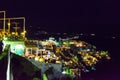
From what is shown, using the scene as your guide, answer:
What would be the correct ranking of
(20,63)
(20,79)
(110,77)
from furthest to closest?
(110,77) < (20,63) < (20,79)

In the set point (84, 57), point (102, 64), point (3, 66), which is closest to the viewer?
point (3, 66)

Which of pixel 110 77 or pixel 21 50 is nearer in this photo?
pixel 21 50

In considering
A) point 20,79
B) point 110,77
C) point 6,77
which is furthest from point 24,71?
point 110,77

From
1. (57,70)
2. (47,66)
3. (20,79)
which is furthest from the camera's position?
(57,70)

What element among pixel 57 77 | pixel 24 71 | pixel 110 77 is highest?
pixel 24 71

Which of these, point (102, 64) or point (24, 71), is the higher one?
point (24, 71)

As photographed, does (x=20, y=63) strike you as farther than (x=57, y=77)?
No

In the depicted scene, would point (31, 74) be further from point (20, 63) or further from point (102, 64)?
point (102, 64)

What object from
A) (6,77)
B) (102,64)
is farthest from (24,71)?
(102,64)

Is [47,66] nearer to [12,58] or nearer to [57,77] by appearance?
[57,77]
